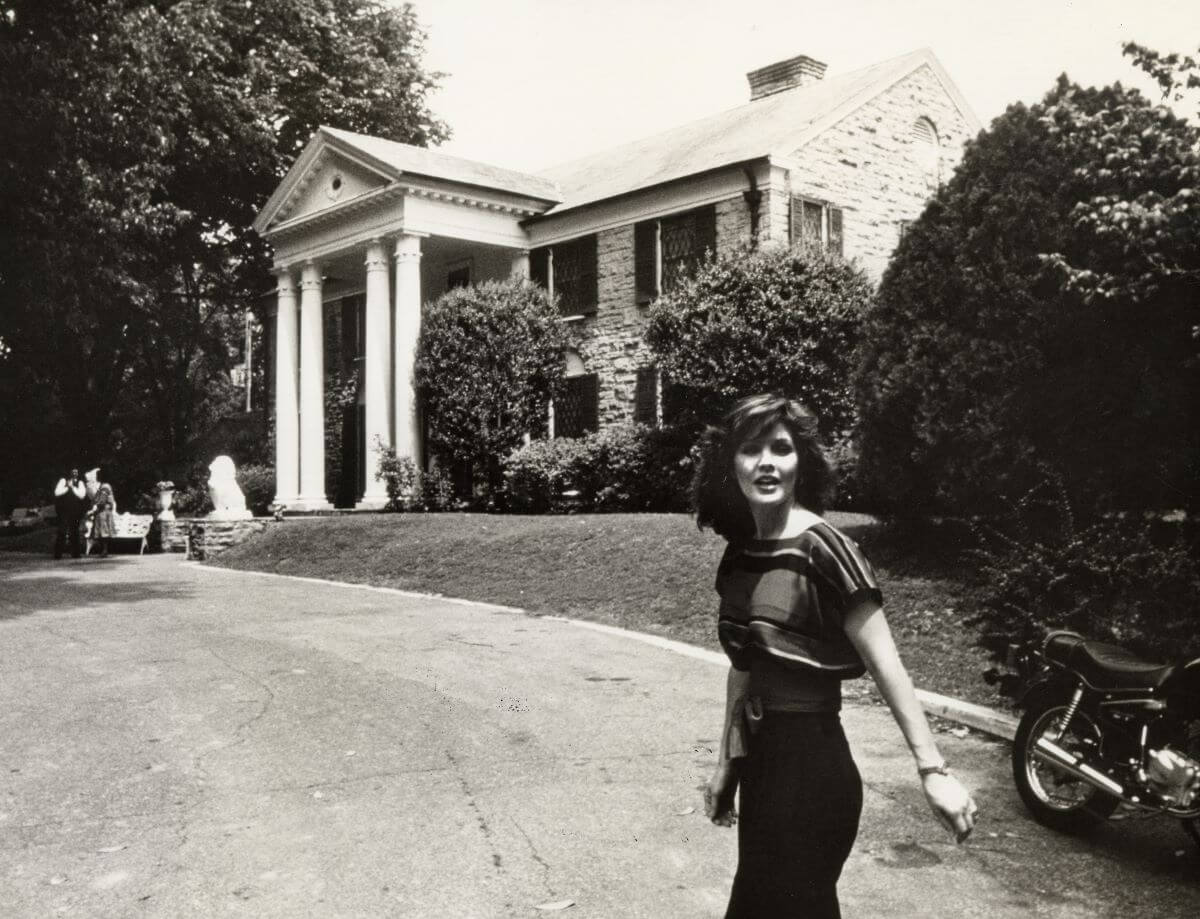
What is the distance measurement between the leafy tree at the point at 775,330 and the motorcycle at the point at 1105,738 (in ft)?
48.4

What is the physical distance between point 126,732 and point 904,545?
27.4 ft

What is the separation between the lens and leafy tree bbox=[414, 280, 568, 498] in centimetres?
2553

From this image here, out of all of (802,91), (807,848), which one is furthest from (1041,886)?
(802,91)

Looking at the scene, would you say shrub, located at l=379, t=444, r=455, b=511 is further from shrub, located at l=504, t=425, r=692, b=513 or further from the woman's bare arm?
the woman's bare arm

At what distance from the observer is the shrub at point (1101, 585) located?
760 cm

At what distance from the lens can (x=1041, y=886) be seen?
4883mm

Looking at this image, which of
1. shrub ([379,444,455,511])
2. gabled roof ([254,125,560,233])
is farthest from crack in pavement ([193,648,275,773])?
gabled roof ([254,125,560,233])

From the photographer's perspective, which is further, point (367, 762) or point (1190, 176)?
point (1190, 176)

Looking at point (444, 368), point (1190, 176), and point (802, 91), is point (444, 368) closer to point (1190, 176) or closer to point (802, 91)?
point (802, 91)

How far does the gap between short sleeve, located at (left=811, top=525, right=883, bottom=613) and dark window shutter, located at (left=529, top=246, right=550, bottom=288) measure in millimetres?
25412

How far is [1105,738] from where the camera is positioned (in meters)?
5.48

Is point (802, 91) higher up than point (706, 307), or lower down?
higher up

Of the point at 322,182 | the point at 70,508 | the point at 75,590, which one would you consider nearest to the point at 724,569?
the point at 75,590

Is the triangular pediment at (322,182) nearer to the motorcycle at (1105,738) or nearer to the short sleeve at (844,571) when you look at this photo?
the motorcycle at (1105,738)
